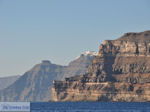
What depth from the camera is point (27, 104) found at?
74688 millimetres

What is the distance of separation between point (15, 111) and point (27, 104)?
310 cm

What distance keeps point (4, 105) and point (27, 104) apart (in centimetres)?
232

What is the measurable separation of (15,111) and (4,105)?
2.18 meters

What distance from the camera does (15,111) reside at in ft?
235

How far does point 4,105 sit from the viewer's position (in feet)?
241
